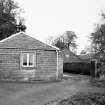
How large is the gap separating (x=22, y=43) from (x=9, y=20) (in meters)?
22.7

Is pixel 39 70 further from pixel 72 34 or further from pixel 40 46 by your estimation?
pixel 72 34

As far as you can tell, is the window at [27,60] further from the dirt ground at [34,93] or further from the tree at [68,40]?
the tree at [68,40]

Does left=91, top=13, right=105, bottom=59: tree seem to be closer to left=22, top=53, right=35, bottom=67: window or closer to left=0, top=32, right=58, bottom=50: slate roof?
left=0, top=32, right=58, bottom=50: slate roof

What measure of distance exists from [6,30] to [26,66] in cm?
2147

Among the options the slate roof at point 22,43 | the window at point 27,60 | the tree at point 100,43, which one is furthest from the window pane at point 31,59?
the tree at point 100,43

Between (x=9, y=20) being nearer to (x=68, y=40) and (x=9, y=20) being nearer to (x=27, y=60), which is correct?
(x=27, y=60)

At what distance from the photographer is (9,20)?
4109 centimetres

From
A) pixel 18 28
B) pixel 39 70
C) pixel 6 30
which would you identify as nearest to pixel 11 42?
pixel 39 70

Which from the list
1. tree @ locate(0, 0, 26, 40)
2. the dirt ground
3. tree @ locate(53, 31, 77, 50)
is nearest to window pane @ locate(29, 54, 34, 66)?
the dirt ground

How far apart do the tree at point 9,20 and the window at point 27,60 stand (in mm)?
20521

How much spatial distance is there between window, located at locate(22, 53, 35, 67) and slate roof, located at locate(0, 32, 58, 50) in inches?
35.1

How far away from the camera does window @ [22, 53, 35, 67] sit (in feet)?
64.7

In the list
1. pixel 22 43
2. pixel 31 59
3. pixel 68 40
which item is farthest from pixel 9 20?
pixel 68 40

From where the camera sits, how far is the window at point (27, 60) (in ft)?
64.7
